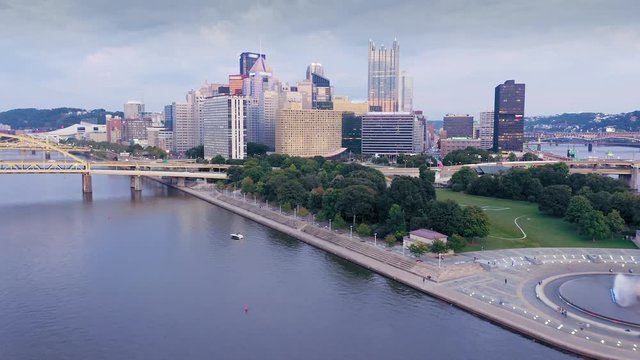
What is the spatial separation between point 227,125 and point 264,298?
259 feet

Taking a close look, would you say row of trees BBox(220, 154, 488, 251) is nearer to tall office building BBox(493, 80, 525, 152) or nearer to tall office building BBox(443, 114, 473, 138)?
tall office building BBox(493, 80, 525, 152)

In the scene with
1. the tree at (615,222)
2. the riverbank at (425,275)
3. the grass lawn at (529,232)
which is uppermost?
the tree at (615,222)

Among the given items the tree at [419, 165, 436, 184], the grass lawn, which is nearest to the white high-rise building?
the tree at [419, 165, 436, 184]

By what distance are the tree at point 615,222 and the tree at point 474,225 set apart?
11271mm

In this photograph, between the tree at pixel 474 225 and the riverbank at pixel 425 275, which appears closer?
the riverbank at pixel 425 275

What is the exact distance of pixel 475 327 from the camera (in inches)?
1117

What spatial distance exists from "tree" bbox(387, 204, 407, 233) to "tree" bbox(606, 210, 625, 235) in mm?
17709

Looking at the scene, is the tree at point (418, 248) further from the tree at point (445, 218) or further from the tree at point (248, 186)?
Answer: the tree at point (248, 186)

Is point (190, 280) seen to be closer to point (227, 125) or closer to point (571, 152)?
point (227, 125)

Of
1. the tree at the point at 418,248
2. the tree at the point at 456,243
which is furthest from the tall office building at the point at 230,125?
the tree at the point at 418,248

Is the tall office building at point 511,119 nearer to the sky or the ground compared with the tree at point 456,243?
nearer to the sky

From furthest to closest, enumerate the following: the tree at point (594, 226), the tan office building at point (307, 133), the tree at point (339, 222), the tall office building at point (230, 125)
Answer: the tan office building at point (307, 133)
the tall office building at point (230, 125)
the tree at point (339, 222)
the tree at point (594, 226)

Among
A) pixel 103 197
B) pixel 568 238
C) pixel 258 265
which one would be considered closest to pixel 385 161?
pixel 103 197

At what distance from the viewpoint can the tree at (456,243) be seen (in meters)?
39.7
